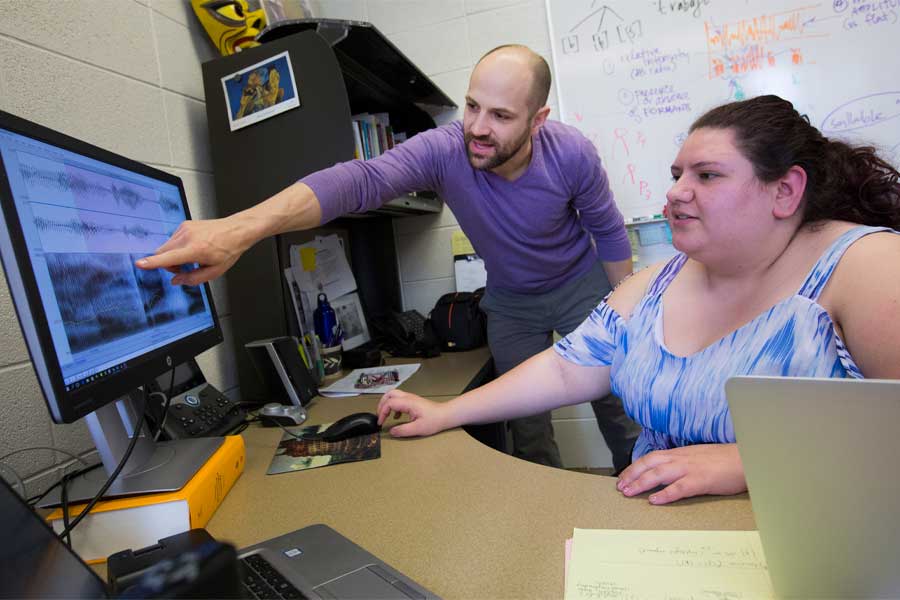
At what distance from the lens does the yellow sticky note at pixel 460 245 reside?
2.42 m

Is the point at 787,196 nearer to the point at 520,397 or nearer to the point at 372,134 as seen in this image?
the point at 520,397

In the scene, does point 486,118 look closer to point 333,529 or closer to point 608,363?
point 608,363

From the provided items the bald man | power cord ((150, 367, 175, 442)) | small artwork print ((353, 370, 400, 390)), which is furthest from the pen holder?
power cord ((150, 367, 175, 442))

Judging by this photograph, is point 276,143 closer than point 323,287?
Yes

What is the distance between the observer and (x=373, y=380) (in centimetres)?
167

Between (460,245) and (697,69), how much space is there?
1149 millimetres

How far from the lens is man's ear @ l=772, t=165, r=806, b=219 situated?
0.91 metres

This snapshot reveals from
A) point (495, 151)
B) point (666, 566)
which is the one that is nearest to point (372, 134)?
point (495, 151)

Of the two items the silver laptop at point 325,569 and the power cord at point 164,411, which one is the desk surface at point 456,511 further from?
the power cord at point 164,411

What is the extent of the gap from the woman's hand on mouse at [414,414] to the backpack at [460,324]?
91cm

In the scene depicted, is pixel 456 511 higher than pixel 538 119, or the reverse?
pixel 538 119

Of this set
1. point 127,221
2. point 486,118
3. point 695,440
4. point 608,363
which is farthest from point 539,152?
point 127,221

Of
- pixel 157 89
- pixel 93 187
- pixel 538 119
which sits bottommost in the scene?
pixel 93 187

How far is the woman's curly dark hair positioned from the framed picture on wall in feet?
4.81
